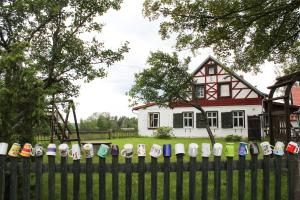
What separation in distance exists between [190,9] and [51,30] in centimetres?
343

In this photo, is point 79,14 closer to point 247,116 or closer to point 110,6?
point 110,6

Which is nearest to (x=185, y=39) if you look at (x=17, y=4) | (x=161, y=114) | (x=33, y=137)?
(x=17, y=4)

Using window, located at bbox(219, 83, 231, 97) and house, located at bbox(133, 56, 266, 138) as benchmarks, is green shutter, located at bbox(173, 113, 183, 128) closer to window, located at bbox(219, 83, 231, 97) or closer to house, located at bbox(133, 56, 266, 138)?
house, located at bbox(133, 56, 266, 138)

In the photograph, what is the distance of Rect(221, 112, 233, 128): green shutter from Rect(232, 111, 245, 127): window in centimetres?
31

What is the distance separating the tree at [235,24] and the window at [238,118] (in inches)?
674

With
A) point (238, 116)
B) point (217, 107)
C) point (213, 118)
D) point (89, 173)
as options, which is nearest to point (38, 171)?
point (89, 173)

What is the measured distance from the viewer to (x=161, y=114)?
31.2 metres

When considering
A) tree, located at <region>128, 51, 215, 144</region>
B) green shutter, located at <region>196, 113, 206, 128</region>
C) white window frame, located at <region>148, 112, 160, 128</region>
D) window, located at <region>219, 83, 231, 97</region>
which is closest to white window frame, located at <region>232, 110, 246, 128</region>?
window, located at <region>219, 83, 231, 97</region>

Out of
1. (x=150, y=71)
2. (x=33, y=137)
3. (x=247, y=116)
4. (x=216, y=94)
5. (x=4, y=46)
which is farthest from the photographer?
(x=216, y=94)

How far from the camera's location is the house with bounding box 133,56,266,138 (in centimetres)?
2722

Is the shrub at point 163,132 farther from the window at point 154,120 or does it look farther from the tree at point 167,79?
Result: the tree at point 167,79

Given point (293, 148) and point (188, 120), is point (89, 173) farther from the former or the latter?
point (188, 120)

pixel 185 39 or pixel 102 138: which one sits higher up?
pixel 185 39

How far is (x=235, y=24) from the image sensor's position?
8828 millimetres
